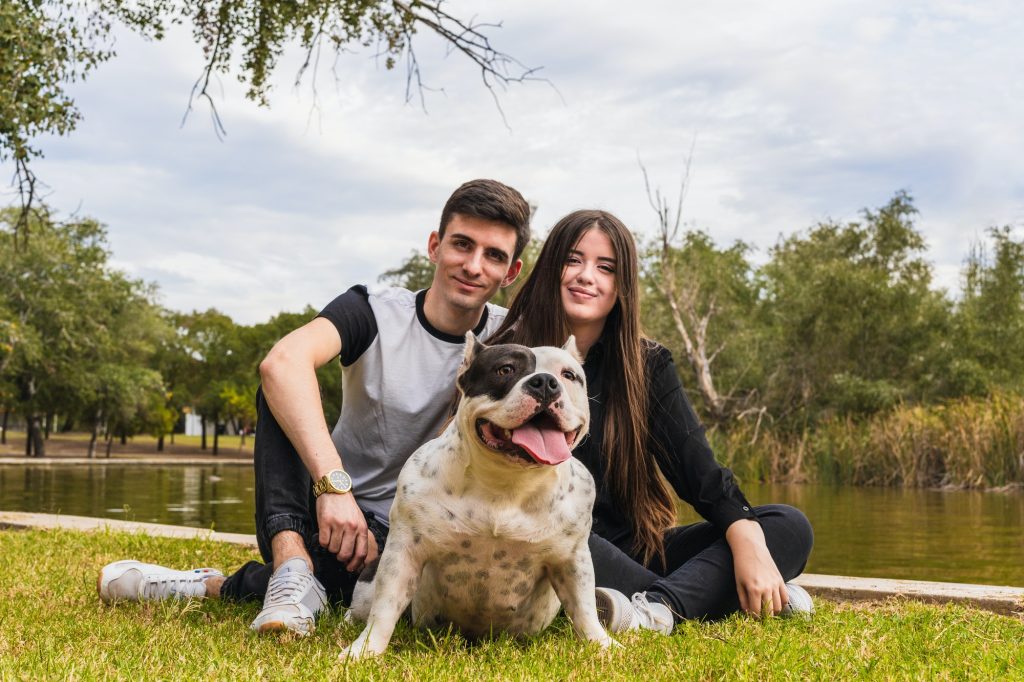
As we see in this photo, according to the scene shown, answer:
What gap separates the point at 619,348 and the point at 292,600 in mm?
1545

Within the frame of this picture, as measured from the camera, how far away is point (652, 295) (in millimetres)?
30609

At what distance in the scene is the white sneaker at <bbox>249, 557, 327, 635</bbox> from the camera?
2902 mm

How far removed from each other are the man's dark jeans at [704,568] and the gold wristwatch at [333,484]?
93 centimetres

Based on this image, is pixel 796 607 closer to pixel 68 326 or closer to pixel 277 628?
pixel 277 628

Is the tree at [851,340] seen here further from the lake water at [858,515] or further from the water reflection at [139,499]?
the water reflection at [139,499]

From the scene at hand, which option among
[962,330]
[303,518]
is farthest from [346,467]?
[962,330]

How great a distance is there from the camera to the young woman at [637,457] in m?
3.45

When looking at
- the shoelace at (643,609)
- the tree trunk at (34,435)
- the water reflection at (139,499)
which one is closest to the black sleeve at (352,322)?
the shoelace at (643,609)

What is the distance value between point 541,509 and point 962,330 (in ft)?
79.1

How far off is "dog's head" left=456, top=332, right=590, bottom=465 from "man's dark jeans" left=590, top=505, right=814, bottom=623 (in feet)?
3.03

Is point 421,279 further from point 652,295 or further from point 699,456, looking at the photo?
point 699,456

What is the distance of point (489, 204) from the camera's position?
3.51 metres

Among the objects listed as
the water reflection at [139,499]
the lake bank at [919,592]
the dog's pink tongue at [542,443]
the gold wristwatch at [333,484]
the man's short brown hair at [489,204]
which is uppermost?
the man's short brown hair at [489,204]

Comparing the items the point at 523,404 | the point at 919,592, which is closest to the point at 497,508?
the point at 523,404
